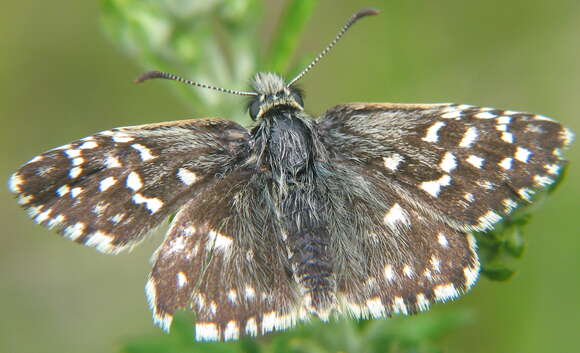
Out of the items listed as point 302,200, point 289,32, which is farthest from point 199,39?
point 302,200

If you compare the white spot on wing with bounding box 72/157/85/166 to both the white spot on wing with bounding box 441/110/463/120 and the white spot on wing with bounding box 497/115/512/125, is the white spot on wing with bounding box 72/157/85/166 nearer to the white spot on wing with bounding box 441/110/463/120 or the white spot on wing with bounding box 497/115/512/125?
the white spot on wing with bounding box 441/110/463/120

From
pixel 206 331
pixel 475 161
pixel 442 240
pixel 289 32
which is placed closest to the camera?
pixel 206 331

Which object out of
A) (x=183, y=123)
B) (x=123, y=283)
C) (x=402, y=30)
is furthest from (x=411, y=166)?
(x=123, y=283)

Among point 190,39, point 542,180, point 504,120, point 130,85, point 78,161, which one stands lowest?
point 542,180

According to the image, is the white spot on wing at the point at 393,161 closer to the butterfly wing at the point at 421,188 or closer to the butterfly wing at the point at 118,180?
the butterfly wing at the point at 421,188

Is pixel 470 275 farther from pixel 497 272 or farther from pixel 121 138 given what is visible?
pixel 121 138

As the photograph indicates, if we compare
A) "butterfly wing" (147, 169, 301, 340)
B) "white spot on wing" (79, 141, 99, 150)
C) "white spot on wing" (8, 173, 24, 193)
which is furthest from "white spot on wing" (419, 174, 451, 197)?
"white spot on wing" (8, 173, 24, 193)

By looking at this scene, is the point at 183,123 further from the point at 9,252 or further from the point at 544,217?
the point at 9,252

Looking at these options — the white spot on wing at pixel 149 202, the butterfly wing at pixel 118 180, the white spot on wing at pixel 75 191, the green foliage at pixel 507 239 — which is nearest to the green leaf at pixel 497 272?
the green foliage at pixel 507 239
